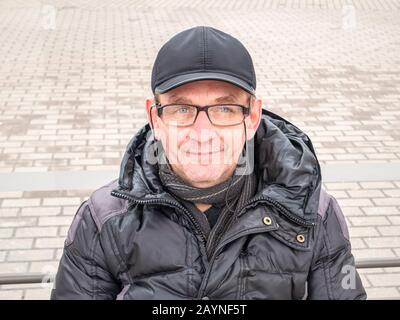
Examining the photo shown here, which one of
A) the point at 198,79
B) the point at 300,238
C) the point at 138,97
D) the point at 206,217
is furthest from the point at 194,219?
the point at 138,97

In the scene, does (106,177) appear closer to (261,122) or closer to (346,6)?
(261,122)

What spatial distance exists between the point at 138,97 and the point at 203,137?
18.6 ft

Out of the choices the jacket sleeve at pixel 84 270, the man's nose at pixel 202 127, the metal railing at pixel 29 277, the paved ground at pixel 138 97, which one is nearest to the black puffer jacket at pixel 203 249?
the jacket sleeve at pixel 84 270

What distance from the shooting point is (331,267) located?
1828 millimetres

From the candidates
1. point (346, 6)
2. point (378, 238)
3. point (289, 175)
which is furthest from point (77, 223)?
point (346, 6)

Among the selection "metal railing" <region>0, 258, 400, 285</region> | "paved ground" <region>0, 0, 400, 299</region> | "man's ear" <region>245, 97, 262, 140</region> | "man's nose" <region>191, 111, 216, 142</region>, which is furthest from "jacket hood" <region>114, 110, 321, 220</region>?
"paved ground" <region>0, 0, 400, 299</region>

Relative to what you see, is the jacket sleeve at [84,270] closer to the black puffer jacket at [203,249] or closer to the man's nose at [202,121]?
the black puffer jacket at [203,249]

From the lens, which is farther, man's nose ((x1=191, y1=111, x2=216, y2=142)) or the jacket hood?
the jacket hood

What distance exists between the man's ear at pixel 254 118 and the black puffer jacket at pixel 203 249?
18cm

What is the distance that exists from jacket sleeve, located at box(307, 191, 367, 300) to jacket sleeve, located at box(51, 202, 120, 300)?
28.0 inches

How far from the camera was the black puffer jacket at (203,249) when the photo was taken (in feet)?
5.72

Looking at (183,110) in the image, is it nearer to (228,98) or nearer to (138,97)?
(228,98)

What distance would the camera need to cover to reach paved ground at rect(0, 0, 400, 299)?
4.42m

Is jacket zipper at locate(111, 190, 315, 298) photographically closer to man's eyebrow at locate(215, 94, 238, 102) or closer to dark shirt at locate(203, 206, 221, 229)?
dark shirt at locate(203, 206, 221, 229)
